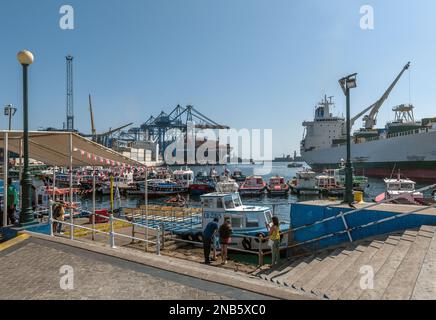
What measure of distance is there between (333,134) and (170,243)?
95.5m

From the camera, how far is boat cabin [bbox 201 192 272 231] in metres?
15.5

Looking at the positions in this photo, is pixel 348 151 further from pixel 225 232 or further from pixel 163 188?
pixel 163 188

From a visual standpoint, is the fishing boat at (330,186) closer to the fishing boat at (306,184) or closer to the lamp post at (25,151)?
the fishing boat at (306,184)

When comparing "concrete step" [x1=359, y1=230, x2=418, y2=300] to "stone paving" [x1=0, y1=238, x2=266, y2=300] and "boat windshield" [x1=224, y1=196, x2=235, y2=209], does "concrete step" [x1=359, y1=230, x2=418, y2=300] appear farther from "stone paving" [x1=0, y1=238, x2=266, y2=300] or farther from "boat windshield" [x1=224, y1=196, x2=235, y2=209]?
"boat windshield" [x1=224, y1=196, x2=235, y2=209]

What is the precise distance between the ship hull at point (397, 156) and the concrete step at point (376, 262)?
Result: 37532mm

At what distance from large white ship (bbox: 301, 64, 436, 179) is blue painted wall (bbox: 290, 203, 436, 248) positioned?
3470 cm

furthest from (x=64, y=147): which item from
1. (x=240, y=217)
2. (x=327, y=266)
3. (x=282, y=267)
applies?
(x=327, y=266)

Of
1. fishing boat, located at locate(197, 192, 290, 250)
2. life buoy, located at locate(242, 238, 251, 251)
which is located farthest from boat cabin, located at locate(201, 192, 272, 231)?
life buoy, located at locate(242, 238, 251, 251)

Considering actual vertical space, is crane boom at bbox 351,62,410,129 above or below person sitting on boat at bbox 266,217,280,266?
above

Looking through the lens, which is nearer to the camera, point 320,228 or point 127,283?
point 127,283
